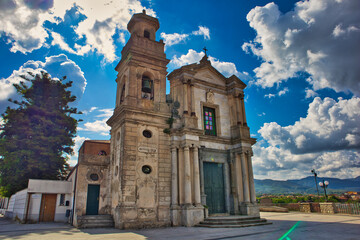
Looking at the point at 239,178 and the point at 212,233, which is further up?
the point at 239,178

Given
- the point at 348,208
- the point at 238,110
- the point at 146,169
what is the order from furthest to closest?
the point at 238,110, the point at 348,208, the point at 146,169

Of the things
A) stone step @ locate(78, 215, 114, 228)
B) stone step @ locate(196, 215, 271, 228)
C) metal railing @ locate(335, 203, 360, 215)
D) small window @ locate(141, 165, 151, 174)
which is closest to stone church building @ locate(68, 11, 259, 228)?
small window @ locate(141, 165, 151, 174)

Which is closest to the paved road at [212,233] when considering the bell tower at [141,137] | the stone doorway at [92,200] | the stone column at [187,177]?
the bell tower at [141,137]

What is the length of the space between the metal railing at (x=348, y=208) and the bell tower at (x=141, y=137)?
1493 centimetres

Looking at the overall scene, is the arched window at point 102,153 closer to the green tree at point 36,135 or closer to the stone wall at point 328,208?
the green tree at point 36,135

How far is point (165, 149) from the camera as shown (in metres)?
16.2

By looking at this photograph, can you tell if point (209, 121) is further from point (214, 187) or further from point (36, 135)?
point (36, 135)

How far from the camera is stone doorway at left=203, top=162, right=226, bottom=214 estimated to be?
16.9m

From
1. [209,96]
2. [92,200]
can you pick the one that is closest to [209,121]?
[209,96]

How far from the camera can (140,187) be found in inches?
574

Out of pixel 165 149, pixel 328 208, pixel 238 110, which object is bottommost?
pixel 328 208

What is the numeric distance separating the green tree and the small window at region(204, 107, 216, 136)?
1277 cm

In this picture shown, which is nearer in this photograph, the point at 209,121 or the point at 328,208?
the point at 209,121

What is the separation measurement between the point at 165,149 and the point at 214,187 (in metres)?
4.59
